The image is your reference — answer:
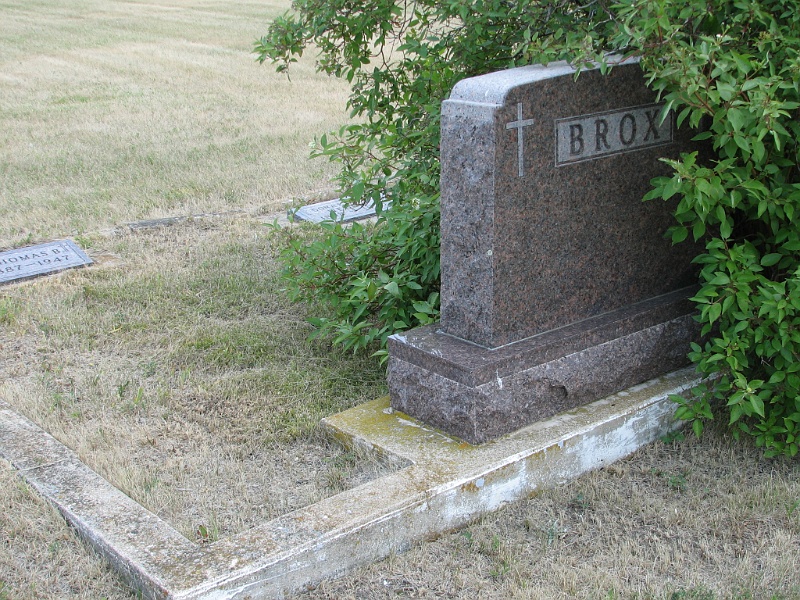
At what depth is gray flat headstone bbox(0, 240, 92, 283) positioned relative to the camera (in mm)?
5684

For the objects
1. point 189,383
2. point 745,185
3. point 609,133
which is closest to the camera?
point 745,185

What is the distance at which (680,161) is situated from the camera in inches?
153

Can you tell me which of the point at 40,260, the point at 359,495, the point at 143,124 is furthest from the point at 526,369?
the point at 143,124

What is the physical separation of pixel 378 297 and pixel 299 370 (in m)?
0.50

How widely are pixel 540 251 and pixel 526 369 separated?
0.43 metres

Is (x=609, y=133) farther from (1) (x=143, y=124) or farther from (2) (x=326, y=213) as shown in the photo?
(1) (x=143, y=124)

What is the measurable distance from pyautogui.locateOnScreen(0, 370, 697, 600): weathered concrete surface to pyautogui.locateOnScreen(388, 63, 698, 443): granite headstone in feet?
0.38

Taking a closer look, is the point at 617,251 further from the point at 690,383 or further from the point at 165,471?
the point at 165,471

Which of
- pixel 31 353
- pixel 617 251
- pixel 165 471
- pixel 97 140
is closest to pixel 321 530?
pixel 165 471

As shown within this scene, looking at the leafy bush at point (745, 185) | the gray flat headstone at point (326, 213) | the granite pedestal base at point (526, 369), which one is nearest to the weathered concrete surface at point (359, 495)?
the granite pedestal base at point (526, 369)

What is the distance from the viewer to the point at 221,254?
611cm

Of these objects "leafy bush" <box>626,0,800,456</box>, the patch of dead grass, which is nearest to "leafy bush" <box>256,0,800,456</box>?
"leafy bush" <box>626,0,800,456</box>

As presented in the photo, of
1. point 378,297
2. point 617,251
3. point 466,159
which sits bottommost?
point 378,297

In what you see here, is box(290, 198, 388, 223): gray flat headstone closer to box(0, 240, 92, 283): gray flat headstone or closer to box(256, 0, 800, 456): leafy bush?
box(0, 240, 92, 283): gray flat headstone
